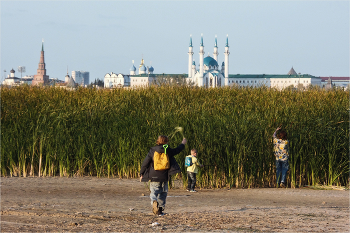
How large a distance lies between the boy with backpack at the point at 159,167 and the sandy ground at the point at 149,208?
1.09 ft

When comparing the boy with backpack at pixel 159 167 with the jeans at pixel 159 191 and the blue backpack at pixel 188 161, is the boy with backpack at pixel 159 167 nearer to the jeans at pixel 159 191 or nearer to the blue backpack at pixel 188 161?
the jeans at pixel 159 191

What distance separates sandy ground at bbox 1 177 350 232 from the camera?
744 cm

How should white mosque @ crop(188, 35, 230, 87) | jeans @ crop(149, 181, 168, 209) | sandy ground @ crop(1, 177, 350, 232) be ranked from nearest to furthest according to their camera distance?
sandy ground @ crop(1, 177, 350, 232), jeans @ crop(149, 181, 168, 209), white mosque @ crop(188, 35, 230, 87)

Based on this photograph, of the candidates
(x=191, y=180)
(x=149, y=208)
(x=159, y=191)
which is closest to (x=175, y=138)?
(x=191, y=180)

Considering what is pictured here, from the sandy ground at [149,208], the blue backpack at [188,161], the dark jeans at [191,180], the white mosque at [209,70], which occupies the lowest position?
the sandy ground at [149,208]

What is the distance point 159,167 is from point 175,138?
3.81 meters

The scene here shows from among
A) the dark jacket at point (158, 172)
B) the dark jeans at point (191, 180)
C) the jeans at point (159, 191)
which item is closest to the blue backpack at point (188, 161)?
the dark jeans at point (191, 180)

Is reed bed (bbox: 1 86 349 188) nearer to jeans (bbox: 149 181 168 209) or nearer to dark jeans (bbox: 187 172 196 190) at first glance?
dark jeans (bbox: 187 172 196 190)

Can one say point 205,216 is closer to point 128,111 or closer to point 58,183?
point 58,183

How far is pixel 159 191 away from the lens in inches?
330

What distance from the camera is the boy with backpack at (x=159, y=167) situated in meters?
8.25

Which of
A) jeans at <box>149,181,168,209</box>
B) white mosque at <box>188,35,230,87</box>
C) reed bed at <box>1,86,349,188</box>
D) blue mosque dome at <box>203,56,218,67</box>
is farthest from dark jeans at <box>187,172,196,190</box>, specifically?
blue mosque dome at <box>203,56,218,67</box>

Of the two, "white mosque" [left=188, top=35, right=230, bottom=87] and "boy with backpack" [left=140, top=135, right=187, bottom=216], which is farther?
"white mosque" [left=188, top=35, right=230, bottom=87]

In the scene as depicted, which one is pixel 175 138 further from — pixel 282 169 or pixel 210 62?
pixel 210 62
